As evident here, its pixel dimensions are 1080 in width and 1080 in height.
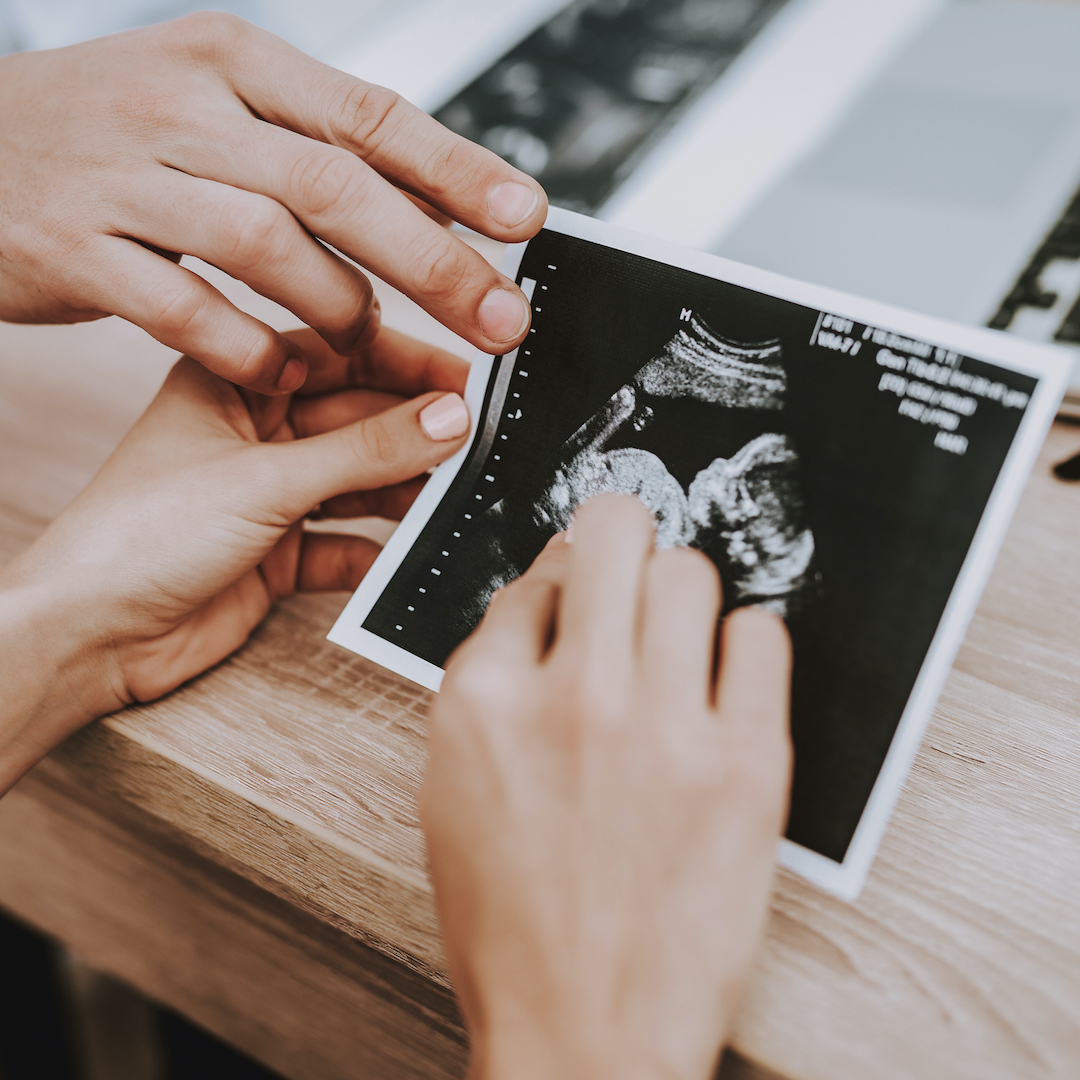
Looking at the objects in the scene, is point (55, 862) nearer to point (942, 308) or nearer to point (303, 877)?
point (303, 877)

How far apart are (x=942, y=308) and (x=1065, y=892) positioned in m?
0.48

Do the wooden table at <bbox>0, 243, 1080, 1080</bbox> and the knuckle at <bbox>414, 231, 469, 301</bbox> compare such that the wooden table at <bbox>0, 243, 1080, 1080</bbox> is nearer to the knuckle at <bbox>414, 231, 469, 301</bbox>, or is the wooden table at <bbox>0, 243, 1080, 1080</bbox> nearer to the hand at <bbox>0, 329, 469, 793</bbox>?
the hand at <bbox>0, 329, 469, 793</bbox>

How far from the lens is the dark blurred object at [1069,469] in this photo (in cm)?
64

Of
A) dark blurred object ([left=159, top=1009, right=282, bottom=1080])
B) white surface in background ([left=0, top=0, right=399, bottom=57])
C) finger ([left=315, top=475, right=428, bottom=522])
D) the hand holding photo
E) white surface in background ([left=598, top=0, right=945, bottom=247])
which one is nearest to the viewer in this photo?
the hand holding photo

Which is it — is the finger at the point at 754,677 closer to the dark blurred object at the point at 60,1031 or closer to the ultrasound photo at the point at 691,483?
the ultrasound photo at the point at 691,483

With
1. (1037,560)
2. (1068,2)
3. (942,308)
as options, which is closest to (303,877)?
(1037,560)

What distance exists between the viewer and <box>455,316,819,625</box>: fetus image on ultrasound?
42 cm

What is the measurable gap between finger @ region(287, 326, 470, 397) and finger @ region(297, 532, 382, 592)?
0.14 metres

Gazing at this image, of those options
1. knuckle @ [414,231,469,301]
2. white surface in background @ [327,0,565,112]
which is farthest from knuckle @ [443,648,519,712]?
white surface in background @ [327,0,565,112]

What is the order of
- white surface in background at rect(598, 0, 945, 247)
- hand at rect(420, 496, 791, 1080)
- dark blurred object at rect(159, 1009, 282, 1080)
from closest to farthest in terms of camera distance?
hand at rect(420, 496, 791, 1080) < white surface in background at rect(598, 0, 945, 247) < dark blurred object at rect(159, 1009, 282, 1080)

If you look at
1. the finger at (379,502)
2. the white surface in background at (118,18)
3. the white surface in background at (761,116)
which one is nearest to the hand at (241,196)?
the finger at (379,502)

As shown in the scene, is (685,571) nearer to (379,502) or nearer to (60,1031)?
(379,502)

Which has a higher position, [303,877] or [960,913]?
[960,913]

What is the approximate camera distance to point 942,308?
2.17 feet
